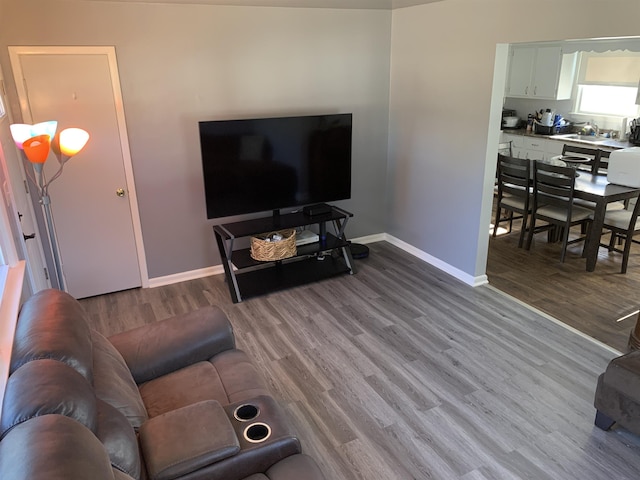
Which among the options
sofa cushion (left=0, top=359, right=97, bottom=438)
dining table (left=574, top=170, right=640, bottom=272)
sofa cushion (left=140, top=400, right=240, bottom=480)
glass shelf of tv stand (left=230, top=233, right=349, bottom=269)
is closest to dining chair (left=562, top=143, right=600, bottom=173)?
dining table (left=574, top=170, right=640, bottom=272)

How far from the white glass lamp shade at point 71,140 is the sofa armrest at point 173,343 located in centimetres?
111

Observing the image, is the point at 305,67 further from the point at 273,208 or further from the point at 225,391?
the point at 225,391

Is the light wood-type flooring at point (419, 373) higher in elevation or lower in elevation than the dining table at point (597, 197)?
lower

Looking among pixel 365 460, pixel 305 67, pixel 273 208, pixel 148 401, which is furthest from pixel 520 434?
pixel 305 67

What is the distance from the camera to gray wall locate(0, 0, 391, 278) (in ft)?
11.7

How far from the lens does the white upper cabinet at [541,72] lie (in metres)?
6.72

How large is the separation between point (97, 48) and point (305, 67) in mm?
1729

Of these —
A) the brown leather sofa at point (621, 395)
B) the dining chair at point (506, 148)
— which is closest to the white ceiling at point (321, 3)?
the dining chair at point (506, 148)

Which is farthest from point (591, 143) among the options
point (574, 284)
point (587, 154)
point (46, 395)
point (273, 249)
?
point (46, 395)

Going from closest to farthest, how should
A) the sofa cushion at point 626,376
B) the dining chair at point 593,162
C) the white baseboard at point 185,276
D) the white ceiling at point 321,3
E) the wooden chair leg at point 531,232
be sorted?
the sofa cushion at point 626,376 → the white ceiling at point 321,3 → the white baseboard at point 185,276 → the dining chair at point 593,162 → the wooden chair leg at point 531,232

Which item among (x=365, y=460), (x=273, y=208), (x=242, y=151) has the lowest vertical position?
(x=365, y=460)

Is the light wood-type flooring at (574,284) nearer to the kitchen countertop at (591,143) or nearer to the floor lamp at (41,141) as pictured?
the kitchen countertop at (591,143)

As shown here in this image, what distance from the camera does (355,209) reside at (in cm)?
507

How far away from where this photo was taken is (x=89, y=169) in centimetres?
382
